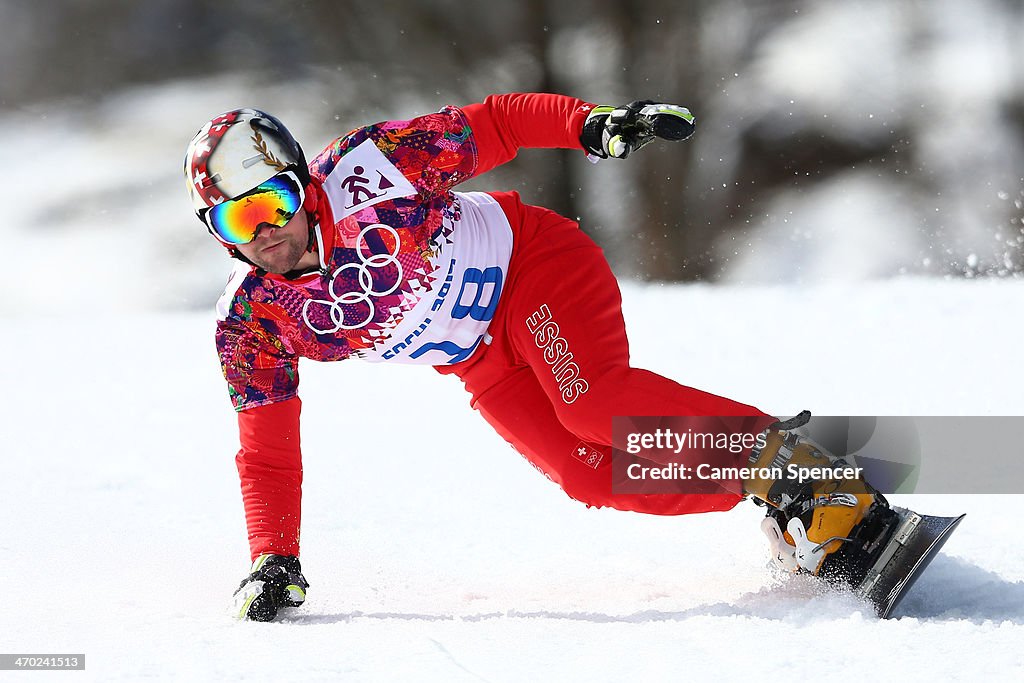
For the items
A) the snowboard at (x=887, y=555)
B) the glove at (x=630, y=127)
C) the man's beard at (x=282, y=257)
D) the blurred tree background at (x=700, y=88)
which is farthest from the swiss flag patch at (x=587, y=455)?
the blurred tree background at (x=700, y=88)

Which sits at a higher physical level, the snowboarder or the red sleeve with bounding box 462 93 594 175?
the red sleeve with bounding box 462 93 594 175

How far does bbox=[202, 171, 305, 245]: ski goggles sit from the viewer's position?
2.05 metres

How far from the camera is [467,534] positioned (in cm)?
279

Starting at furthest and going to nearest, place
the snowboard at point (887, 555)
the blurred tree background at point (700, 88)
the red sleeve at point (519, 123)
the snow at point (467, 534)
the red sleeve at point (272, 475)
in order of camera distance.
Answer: the blurred tree background at point (700, 88)
the red sleeve at point (519, 123)
the red sleeve at point (272, 475)
the snowboard at point (887, 555)
the snow at point (467, 534)

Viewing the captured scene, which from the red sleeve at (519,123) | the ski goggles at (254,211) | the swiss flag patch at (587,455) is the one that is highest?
the red sleeve at (519,123)

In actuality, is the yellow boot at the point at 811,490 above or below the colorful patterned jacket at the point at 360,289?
below

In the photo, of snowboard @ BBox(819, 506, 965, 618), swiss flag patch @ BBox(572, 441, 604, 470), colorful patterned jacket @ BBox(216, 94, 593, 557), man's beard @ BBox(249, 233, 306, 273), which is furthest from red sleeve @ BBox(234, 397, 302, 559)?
snowboard @ BBox(819, 506, 965, 618)

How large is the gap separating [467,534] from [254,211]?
111 cm

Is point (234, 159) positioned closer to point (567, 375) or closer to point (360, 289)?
point (360, 289)

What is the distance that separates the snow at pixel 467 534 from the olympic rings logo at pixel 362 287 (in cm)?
60

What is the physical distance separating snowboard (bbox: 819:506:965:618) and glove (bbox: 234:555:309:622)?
40.8 inches

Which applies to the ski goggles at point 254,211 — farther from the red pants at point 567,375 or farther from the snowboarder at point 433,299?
the red pants at point 567,375

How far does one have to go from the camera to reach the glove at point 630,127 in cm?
216
